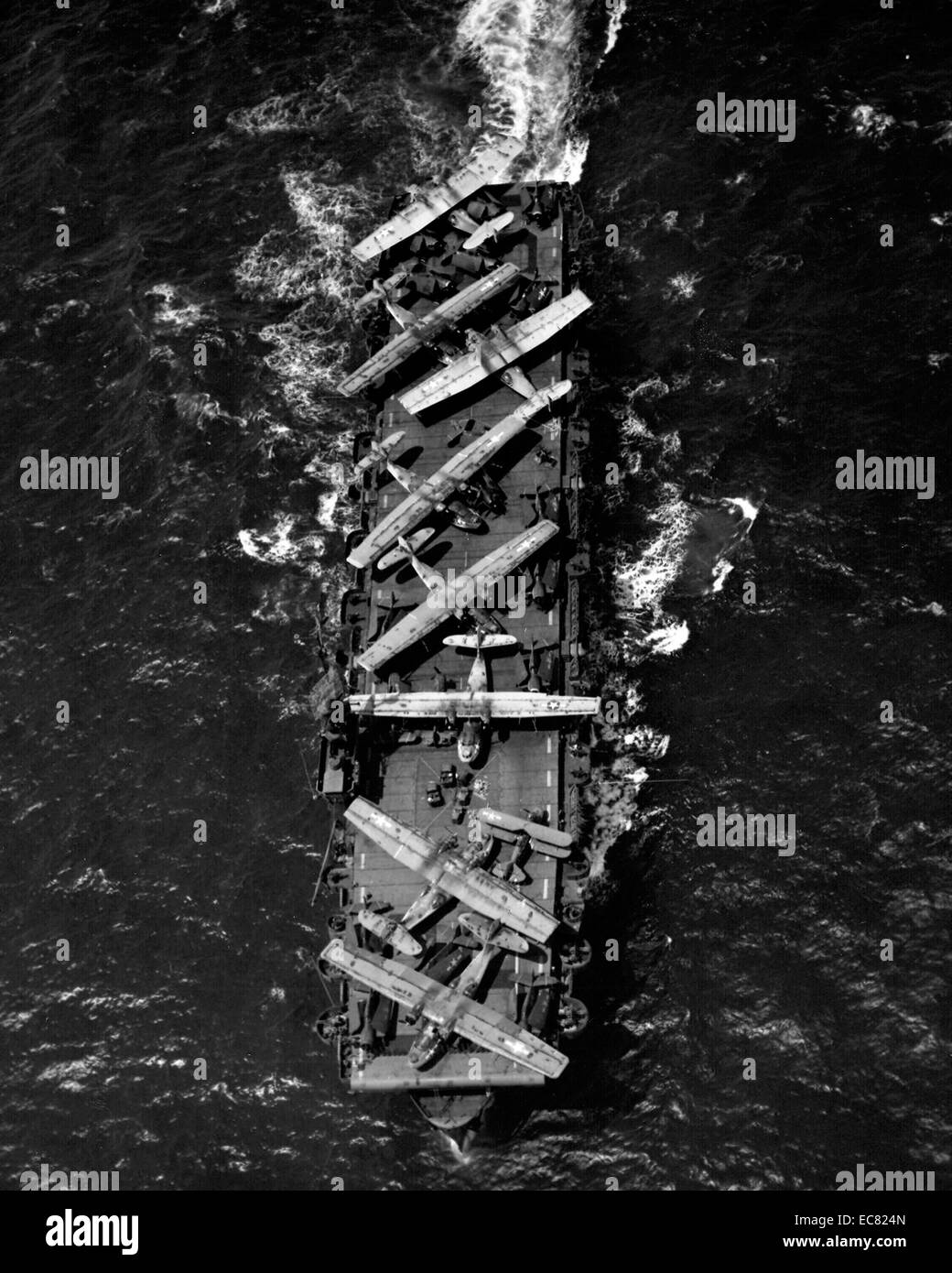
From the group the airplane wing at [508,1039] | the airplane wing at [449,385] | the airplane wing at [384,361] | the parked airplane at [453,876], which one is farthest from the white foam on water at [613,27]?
the airplane wing at [508,1039]

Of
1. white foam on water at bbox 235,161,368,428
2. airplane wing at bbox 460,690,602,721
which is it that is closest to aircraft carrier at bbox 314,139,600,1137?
airplane wing at bbox 460,690,602,721

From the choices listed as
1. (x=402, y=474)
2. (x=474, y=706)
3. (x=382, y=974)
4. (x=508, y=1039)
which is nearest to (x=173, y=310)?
(x=402, y=474)

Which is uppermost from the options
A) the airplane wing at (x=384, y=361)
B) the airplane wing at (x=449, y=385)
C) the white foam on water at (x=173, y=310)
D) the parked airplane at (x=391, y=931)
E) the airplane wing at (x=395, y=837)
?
the white foam on water at (x=173, y=310)

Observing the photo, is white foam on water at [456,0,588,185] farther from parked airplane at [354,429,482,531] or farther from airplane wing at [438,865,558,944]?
airplane wing at [438,865,558,944]

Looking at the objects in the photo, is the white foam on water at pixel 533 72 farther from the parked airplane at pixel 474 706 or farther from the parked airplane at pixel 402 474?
the parked airplane at pixel 474 706

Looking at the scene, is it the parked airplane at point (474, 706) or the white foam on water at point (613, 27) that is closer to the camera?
the parked airplane at point (474, 706)

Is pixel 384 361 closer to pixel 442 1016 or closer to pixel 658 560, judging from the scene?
pixel 658 560
